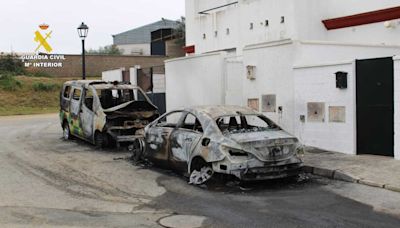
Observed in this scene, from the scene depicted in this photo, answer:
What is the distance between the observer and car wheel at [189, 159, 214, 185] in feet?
31.4

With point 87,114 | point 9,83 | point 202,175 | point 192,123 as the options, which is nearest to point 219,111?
point 192,123

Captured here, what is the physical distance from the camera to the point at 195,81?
59.3 ft

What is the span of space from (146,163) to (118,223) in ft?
17.1

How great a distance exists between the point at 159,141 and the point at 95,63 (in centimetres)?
3816

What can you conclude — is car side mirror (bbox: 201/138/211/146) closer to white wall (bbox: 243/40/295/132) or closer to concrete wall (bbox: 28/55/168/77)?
white wall (bbox: 243/40/295/132)

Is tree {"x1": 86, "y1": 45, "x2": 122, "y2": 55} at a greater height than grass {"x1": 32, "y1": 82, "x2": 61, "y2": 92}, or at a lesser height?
greater

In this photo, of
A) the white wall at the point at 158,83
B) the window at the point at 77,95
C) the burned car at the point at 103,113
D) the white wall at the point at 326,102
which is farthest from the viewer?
the white wall at the point at 158,83

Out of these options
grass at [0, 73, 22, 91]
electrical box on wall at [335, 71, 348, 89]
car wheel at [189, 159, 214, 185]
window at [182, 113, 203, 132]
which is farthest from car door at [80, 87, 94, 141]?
grass at [0, 73, 22, 91]

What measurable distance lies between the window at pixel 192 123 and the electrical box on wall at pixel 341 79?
3.84 m

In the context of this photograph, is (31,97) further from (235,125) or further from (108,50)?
(108,50)

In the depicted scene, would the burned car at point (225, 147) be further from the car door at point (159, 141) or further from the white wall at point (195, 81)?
the white wall at point (195, 81)

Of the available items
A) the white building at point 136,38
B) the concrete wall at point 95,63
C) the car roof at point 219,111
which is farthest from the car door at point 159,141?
the white building at point 136,38

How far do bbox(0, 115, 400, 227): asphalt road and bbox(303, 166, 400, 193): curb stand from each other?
170mm

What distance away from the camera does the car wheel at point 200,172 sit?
956 centimetres
